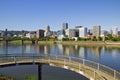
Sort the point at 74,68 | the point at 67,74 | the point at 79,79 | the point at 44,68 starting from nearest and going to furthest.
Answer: the point at 74,68, the point at 79,79, the point at 67,74, the point at 44,68

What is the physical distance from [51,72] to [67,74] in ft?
12.6

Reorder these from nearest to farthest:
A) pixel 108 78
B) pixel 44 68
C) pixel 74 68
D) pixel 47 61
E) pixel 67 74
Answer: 1. pixel 108 78
2. pixel 74 68
3. pixel 47 61
4. pixel 67 74
5. pixel 44 68

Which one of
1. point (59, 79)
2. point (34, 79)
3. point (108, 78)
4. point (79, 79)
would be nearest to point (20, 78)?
point (34, 79)

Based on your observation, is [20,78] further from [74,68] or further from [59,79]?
[74,68]

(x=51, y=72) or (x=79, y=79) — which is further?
(x=51, y=72)

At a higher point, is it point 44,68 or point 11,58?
point 11,58

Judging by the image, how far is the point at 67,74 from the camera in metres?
53.9

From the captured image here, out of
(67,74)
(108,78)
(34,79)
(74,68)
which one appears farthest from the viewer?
(67,74)

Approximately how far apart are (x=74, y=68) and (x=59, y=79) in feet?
39.3

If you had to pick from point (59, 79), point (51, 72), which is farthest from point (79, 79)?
point (51, 72)

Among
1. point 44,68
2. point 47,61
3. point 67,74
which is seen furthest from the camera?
point 44,68

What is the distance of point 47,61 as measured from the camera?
4291 cm

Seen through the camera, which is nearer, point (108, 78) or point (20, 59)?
point (108, 78)

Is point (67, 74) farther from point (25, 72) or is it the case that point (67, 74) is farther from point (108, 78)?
point (108, 78)
